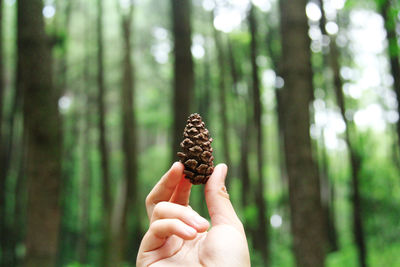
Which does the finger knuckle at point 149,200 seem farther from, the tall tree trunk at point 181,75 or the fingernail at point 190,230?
the tall tree trunk at point 181,75

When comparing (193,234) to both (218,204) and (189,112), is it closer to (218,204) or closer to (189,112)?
(218,204)

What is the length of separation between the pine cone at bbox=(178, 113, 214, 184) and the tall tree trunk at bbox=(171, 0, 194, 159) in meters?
4.40

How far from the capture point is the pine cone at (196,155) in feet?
6.88

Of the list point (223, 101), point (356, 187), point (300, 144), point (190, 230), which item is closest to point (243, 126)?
point (223, 101)

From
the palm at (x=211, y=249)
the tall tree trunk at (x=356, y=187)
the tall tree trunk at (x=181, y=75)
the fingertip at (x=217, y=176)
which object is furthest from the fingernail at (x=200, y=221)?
the tall tree trunk at (x=356, y=187)

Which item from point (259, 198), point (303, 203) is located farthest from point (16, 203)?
point (303, 203)

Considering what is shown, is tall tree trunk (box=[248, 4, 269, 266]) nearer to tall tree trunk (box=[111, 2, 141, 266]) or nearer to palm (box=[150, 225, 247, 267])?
tall tree trunk (box=[111, 2, 141, 266])

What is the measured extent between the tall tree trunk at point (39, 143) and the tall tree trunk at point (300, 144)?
2975 millimetres

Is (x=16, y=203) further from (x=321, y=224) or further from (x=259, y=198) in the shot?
(x=321, y=224)

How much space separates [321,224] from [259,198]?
8566 mm

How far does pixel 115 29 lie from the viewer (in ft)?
76.8

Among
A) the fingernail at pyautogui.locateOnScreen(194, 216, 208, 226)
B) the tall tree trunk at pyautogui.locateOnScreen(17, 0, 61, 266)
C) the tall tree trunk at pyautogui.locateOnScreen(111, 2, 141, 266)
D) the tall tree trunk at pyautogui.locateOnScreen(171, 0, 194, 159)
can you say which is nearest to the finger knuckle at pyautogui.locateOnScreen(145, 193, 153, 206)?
the fingernail at pyautogui.locateOnScreen(194, 216, 208, 226)

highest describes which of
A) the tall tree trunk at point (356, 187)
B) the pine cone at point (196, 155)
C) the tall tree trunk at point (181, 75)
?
the tall tree trunk at point (181, 75)

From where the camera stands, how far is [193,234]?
1.78m
